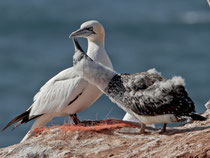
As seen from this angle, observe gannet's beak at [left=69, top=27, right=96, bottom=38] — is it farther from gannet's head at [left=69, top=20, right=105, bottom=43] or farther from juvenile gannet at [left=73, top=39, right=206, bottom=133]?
juvenile gannet at [left=73, top=39, right=206, bottom=133]

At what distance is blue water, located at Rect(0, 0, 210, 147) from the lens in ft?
110

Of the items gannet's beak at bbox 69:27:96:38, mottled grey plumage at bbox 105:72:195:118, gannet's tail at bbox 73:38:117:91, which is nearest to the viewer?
mottled grey plumage at bbox 105:72:195:118

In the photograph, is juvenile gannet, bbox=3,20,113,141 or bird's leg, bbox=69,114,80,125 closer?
bird's leg, bbox=69,114,80,125

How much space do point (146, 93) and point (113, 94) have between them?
66 cm

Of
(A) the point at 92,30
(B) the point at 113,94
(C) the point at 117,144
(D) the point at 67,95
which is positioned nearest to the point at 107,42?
(A) the point at 92,30

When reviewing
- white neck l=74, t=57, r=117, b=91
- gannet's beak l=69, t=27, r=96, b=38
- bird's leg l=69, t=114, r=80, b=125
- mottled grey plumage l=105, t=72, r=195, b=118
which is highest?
gannet's beak l=69, t=27, r=96, b=38

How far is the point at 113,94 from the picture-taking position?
10656mm

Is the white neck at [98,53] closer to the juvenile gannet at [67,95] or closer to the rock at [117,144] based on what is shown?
the juvenile gannet at [67,95]

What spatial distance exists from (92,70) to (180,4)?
3847cm

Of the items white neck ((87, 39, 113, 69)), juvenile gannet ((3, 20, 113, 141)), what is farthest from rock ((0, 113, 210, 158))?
white neck ((87, 39, 113, 69))

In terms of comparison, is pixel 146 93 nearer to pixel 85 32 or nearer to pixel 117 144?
pixel 117 144

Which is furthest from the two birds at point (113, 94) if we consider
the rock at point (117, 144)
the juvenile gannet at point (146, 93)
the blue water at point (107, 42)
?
the blue water at point (107, 42)

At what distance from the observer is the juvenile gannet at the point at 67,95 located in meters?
12.8

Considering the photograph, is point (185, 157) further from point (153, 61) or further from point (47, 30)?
point (47, 30)
